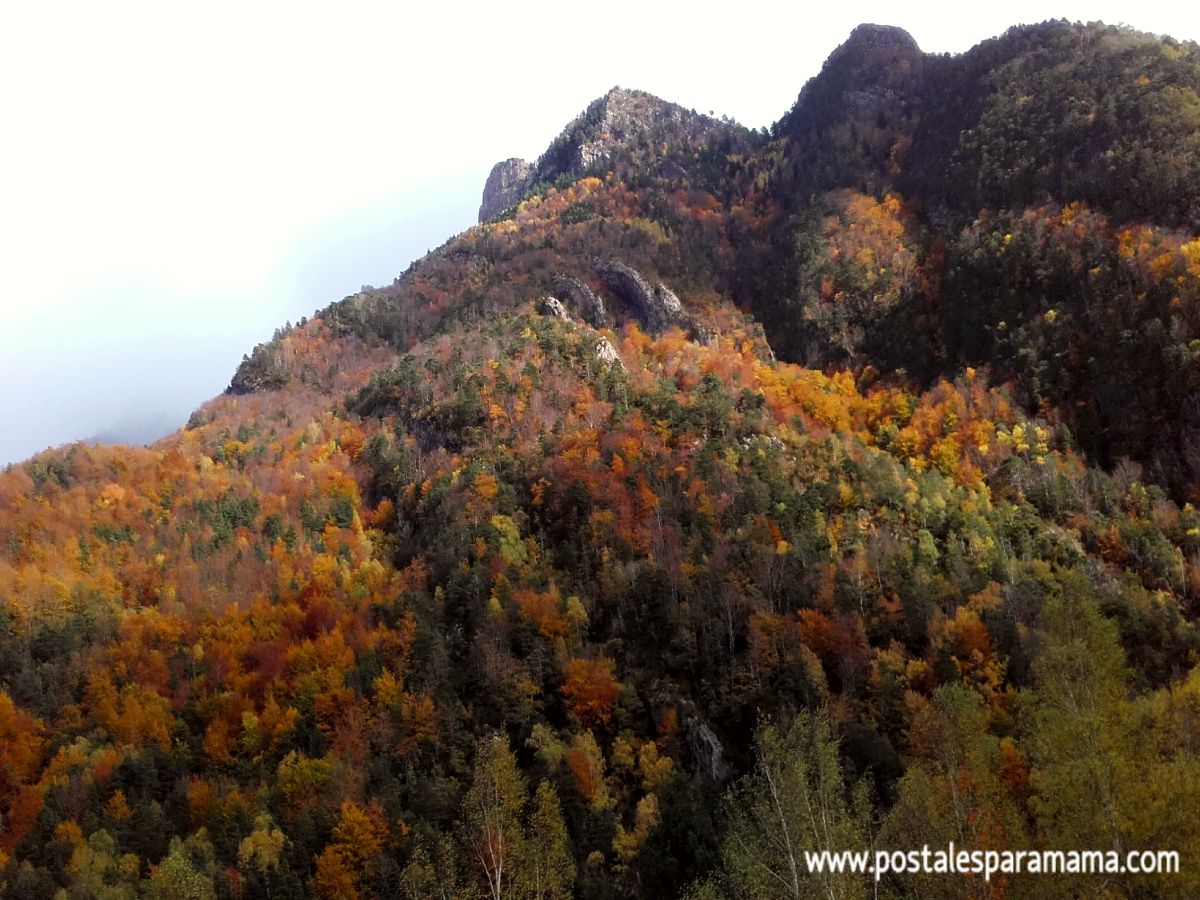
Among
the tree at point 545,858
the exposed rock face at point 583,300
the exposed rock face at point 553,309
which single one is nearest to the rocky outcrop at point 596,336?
the exposed rock face at point 553,309

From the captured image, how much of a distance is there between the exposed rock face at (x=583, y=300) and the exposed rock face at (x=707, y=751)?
4572 inches

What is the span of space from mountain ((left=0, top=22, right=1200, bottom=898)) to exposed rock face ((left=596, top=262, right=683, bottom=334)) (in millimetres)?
10645

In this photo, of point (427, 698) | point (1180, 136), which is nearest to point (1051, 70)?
point (1180, 136)

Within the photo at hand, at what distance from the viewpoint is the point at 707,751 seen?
224ft

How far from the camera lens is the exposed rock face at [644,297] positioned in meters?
176

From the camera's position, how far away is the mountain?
3112 cm

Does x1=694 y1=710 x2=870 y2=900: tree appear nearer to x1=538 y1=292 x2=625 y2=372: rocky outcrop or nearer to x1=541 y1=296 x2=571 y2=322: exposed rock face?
x1=538 y1=292 x2=625 y2=372: rocky outcrop

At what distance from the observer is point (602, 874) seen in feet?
183

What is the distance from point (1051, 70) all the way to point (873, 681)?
173 m

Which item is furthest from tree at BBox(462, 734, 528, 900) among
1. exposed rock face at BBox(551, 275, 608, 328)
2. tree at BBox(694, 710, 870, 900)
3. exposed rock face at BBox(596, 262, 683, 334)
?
exposed rock face at BBox(596, 262, 683, 334)

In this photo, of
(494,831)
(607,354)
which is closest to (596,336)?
(607,354)

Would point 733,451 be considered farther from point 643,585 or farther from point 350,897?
point 350,897

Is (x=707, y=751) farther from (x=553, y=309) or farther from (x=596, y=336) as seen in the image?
(x=553, y=309)

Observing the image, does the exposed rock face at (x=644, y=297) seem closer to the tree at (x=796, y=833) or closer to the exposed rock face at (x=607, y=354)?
the exposed rock face at (x=607, y=354)
